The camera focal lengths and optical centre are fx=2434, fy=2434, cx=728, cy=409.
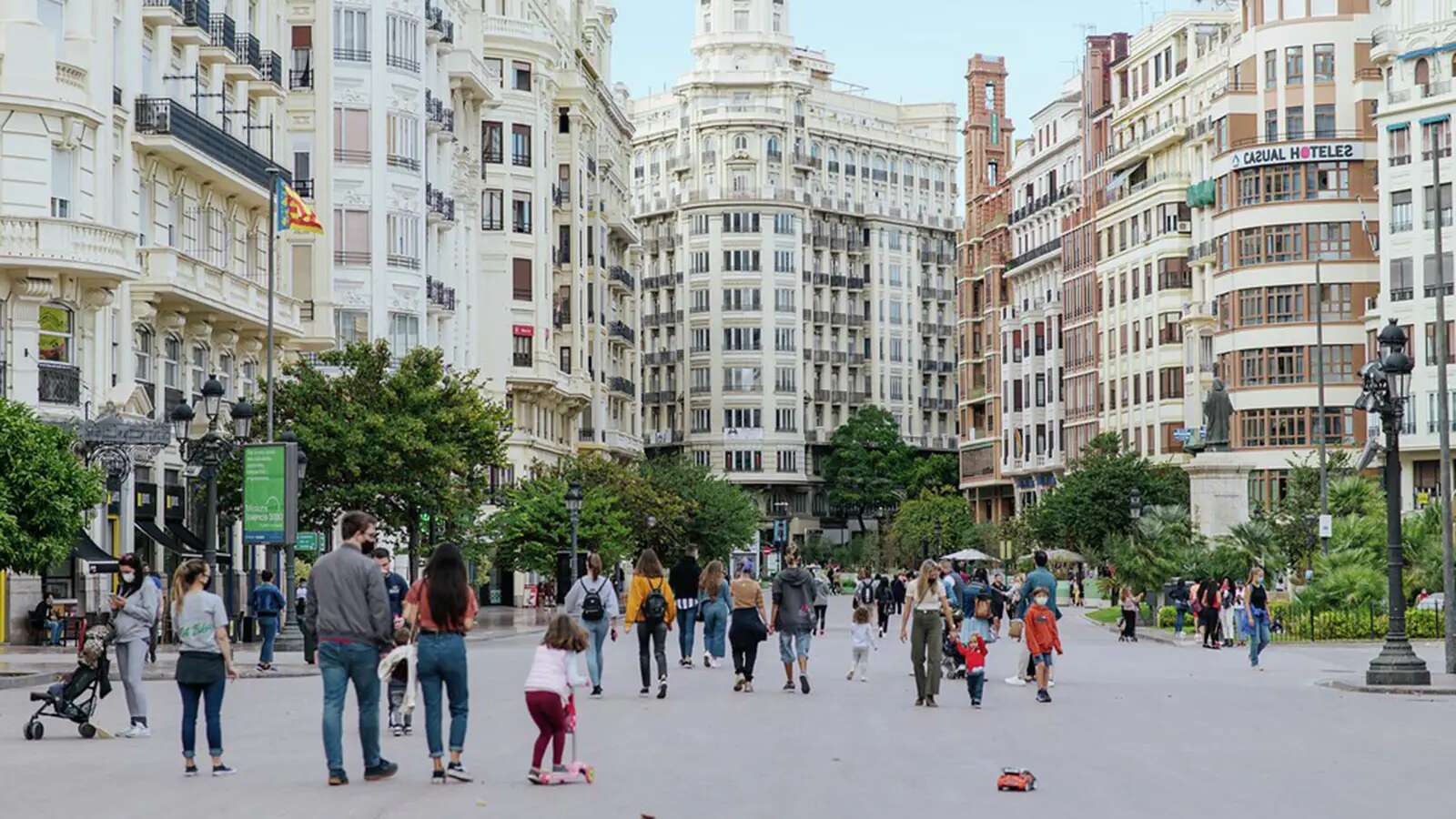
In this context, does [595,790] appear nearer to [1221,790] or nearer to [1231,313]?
[1221,790]

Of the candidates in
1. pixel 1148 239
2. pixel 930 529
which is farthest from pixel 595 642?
pixel 930 529

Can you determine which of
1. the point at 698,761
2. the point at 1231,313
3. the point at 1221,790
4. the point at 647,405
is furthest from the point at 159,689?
the point at 647,405

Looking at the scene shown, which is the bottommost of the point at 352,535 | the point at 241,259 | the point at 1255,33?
the point at 352,535

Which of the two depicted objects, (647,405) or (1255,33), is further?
(647,405)

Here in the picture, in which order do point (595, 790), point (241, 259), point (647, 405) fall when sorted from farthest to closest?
point (647, 405)
point (241, 259)
point (595, 790)

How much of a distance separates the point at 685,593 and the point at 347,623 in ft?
58.8

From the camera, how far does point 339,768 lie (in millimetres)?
16797

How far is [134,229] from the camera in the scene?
161 feet

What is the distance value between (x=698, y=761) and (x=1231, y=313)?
84080 mm

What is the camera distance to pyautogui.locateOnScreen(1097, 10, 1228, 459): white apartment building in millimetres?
111000

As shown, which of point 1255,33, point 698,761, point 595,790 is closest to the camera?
point 595,790

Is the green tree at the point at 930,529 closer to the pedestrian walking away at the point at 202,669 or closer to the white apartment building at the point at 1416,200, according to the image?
the white apartment building at the point at 1416,200

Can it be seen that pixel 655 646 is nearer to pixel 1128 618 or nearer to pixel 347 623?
pixel 347 623

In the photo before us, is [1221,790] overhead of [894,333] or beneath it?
beneath
